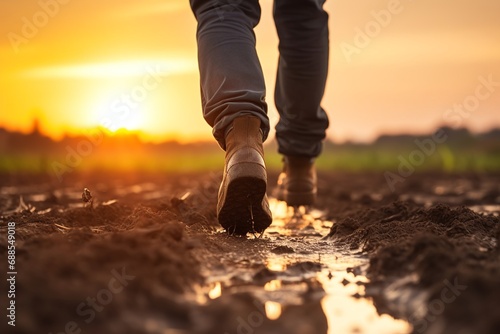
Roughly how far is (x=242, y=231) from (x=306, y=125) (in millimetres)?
1088

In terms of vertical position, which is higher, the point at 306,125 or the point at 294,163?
the point at 306,125

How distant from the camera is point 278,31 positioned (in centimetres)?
334

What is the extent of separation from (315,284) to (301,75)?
5.63 ft

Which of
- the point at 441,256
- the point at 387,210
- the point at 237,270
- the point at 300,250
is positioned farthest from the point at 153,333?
the point at 387,210

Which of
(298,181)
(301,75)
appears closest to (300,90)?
(301,75)

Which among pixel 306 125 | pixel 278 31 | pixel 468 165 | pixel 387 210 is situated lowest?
pixel 468 165

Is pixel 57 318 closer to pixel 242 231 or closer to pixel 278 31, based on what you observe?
pixel 242 231

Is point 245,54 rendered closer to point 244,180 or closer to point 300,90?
point 244,180

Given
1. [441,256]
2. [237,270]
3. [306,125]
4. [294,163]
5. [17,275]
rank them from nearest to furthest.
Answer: [17,275]
[441,256]
[237,270]
[306,125]
[294,163]

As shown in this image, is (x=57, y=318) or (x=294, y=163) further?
(x=294, y=163)

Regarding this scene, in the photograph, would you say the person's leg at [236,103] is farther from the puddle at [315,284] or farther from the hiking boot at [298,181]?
the hiking boot at [298,181]

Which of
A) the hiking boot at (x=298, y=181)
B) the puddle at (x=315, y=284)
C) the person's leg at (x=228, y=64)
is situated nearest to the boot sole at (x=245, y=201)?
the puddle at (x=315, y=284)

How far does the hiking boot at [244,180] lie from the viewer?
100 inches


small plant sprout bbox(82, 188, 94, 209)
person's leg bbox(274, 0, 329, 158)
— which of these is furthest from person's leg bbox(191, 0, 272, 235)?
small plant sprout bbox(82, 188, 94, 209)
